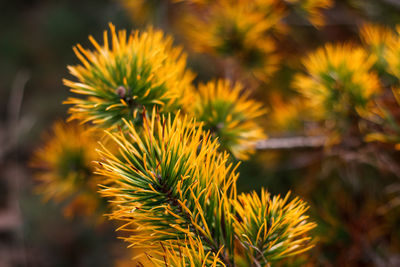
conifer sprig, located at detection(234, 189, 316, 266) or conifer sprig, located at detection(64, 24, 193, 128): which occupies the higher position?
conifer sprig, located at detection(64, 24, 193, 128)

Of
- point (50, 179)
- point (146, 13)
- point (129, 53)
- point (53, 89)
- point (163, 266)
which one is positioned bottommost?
point (163, 266)

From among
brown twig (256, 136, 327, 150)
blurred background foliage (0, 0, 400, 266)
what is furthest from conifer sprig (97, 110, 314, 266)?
brown twig (256, 136, 327, 150)

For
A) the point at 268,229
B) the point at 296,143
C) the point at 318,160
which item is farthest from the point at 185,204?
the point at 318,160

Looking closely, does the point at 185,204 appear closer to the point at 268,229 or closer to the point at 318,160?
the point at 268,229

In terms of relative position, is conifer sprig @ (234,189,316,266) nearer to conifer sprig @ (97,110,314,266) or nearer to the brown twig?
conifer sprig @ (97,110,314,266)

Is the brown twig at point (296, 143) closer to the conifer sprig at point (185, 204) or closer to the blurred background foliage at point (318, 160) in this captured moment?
the blurred background foliage at point (318, 160)

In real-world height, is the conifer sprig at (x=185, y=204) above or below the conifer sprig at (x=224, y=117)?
below

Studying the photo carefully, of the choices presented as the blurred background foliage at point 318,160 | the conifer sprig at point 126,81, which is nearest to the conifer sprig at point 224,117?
the conifer sprig at point 126,81

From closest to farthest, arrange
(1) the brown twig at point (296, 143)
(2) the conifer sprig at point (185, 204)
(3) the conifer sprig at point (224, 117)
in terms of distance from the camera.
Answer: (2) the conifer sprig at point (185, 204), (3) the conifer sprig at point (224, 117), (1) the brown twig at point (296, 143)

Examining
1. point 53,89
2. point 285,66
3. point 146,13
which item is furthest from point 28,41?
point 285,66

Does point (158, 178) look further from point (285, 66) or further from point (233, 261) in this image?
point (285, 66)

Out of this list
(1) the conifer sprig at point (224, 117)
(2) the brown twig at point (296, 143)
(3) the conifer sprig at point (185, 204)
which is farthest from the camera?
(2) the brown twig at point (296, 143)
